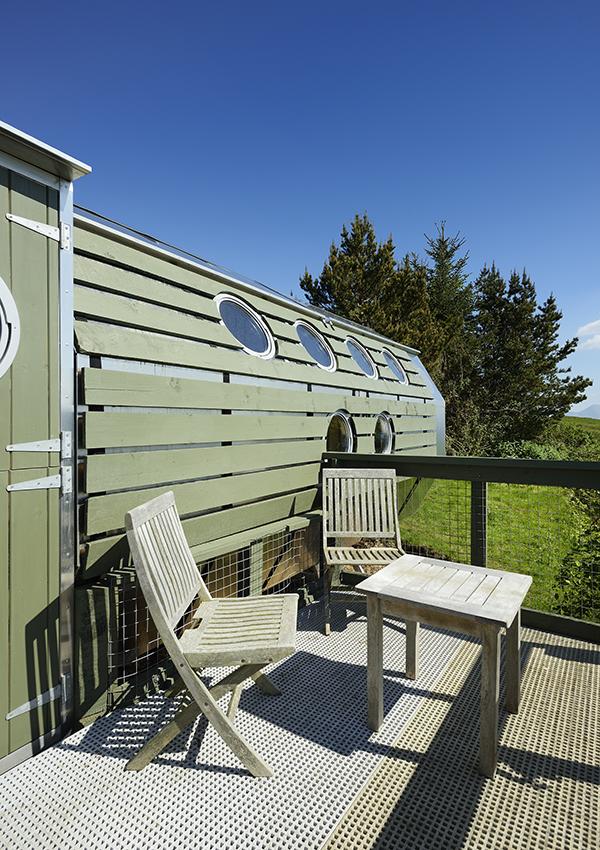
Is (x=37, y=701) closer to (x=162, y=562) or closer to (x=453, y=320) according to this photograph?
(x=162, y=562)

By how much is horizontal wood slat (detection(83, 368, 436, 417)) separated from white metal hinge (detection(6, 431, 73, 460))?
0.75 feet

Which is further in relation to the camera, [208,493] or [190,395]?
[208,493]

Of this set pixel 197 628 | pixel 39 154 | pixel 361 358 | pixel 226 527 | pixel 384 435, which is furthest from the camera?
pixel 384 435

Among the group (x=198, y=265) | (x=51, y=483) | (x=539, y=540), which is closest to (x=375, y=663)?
(x=51, y=483)

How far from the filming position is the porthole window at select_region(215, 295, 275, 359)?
3781 millimetres

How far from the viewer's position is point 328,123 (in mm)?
11477

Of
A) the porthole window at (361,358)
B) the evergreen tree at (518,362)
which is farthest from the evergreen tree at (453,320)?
the porthole window at (361,358)

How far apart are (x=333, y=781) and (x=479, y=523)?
2.37 meters

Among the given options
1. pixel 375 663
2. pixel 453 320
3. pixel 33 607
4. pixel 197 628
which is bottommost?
pixel 375 663

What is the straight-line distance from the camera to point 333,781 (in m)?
1.96

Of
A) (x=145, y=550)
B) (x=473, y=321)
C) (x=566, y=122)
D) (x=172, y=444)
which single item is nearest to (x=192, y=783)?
(x=145, y=550)

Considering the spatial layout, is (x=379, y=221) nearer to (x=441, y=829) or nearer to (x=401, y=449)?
(x=401, y=449)

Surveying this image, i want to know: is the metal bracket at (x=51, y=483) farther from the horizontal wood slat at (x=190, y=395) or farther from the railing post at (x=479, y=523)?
the railing post at (x=479, y=523)

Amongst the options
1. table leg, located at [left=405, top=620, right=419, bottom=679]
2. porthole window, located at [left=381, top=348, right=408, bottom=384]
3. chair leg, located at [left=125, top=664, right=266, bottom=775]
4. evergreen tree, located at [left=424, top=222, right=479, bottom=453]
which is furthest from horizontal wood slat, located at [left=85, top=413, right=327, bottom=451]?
evergreen tree, located at [left=424, top=222, right=479, bottom=453]
